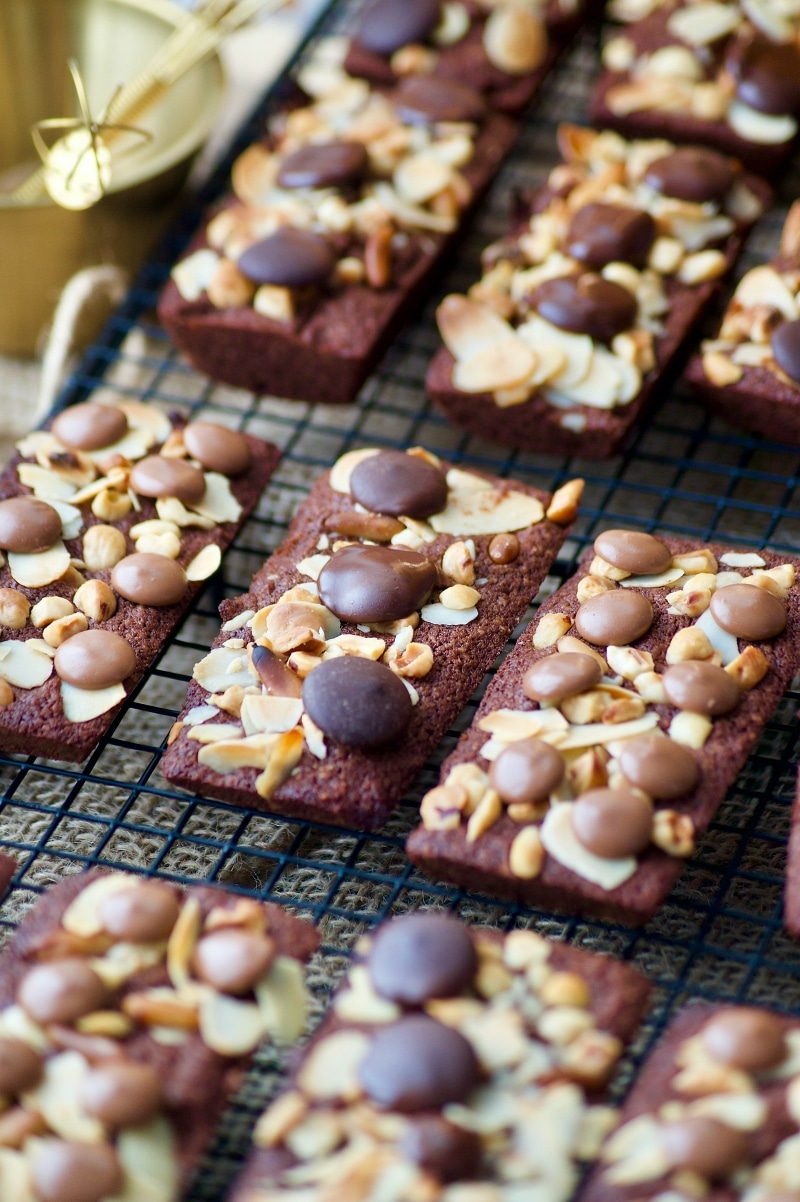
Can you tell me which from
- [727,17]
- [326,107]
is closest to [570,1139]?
[326,107]

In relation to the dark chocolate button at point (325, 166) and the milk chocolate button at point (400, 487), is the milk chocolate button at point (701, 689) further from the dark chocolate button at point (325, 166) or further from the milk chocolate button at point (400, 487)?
the dark chocolate button at point (325, 166)

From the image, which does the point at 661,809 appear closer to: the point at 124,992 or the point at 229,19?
the point at 124,992

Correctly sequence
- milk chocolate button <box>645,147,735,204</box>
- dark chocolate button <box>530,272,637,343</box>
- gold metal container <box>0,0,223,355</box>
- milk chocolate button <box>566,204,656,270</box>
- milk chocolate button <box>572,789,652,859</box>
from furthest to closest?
gold metal container <box>0,0,223,355</box>, milk chocolate button <box>645,147,735,204</box>, milk chocolate button <box>566,204,656,270</box>, dark chocolate button <box>530,272,637,343</box>, milk chocolate button <box>572,789,652,859</box>

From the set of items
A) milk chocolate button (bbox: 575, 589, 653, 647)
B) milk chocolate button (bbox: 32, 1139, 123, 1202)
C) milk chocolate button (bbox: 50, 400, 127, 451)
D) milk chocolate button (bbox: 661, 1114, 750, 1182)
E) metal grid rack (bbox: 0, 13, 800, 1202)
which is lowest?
metal grid rack (bbox: 0, 13, 800, 1202)

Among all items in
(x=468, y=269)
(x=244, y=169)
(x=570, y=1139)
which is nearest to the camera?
(x=570, y=1139)

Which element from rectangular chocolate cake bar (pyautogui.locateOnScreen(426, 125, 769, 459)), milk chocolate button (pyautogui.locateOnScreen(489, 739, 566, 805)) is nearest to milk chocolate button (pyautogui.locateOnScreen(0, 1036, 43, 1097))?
milk chocolate button (pyautogui.locateOnScreen(489, 739, 566, 805))

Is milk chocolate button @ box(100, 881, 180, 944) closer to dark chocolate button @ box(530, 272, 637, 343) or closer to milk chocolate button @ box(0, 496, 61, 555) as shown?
milk chocolate button @ box(0, 496, 61, 555)

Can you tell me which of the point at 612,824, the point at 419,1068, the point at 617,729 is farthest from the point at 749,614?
the point at 419,1068

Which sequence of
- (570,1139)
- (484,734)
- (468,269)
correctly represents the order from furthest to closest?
1. (468,269)
2. (484,734)
3. (570,1139)
